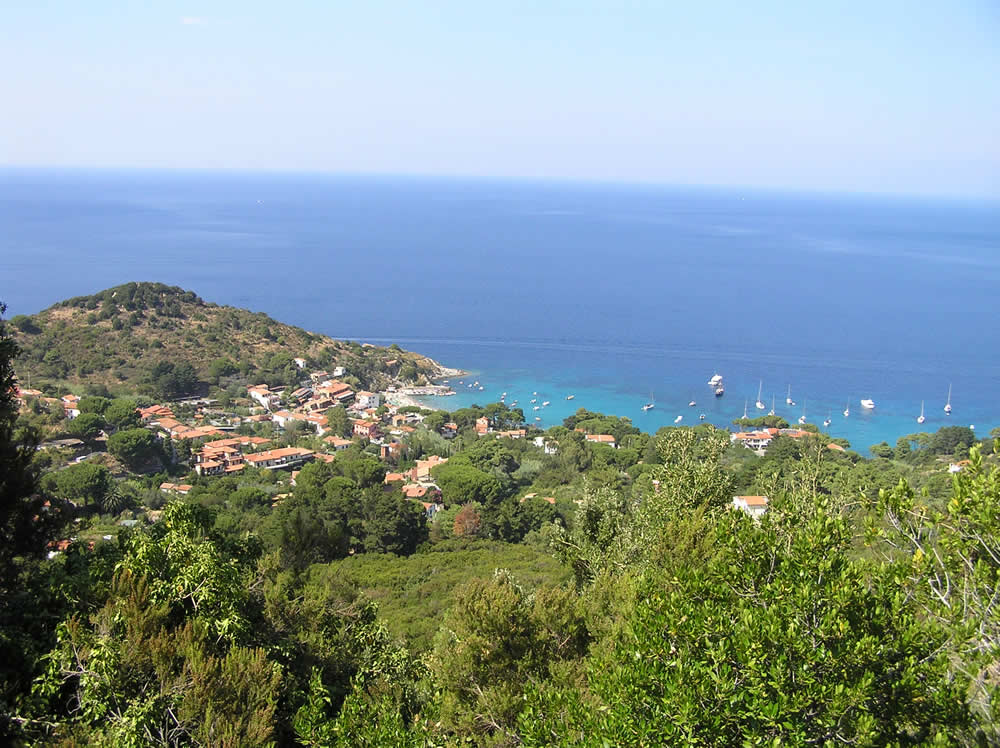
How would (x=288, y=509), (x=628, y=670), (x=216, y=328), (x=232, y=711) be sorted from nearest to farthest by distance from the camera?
1. (x=628, y=670)
2. (x=232, y=711)
3. (x=288, y=509)
4. (x=216, y=328)

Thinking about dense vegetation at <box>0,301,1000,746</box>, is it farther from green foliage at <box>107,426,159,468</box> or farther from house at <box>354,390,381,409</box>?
house at <box>354,390,381,409</box>

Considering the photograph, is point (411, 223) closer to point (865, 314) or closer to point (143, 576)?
point (865, 314)

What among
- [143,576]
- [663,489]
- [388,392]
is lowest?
[388,392]

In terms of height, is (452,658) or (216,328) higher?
(452,658)

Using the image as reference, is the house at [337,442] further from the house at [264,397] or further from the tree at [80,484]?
the tree at [80,484]

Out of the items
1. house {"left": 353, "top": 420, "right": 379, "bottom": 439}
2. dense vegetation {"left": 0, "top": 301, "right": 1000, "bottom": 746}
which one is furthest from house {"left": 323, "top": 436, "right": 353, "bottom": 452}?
dense vegetation {"left": 0, "top": 301, "right": 1000, "bottom": 746}

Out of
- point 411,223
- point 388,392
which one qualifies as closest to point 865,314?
point 388,392

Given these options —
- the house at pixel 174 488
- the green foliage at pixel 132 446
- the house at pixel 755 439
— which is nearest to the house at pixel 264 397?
the green foliage at pixel 132 446
